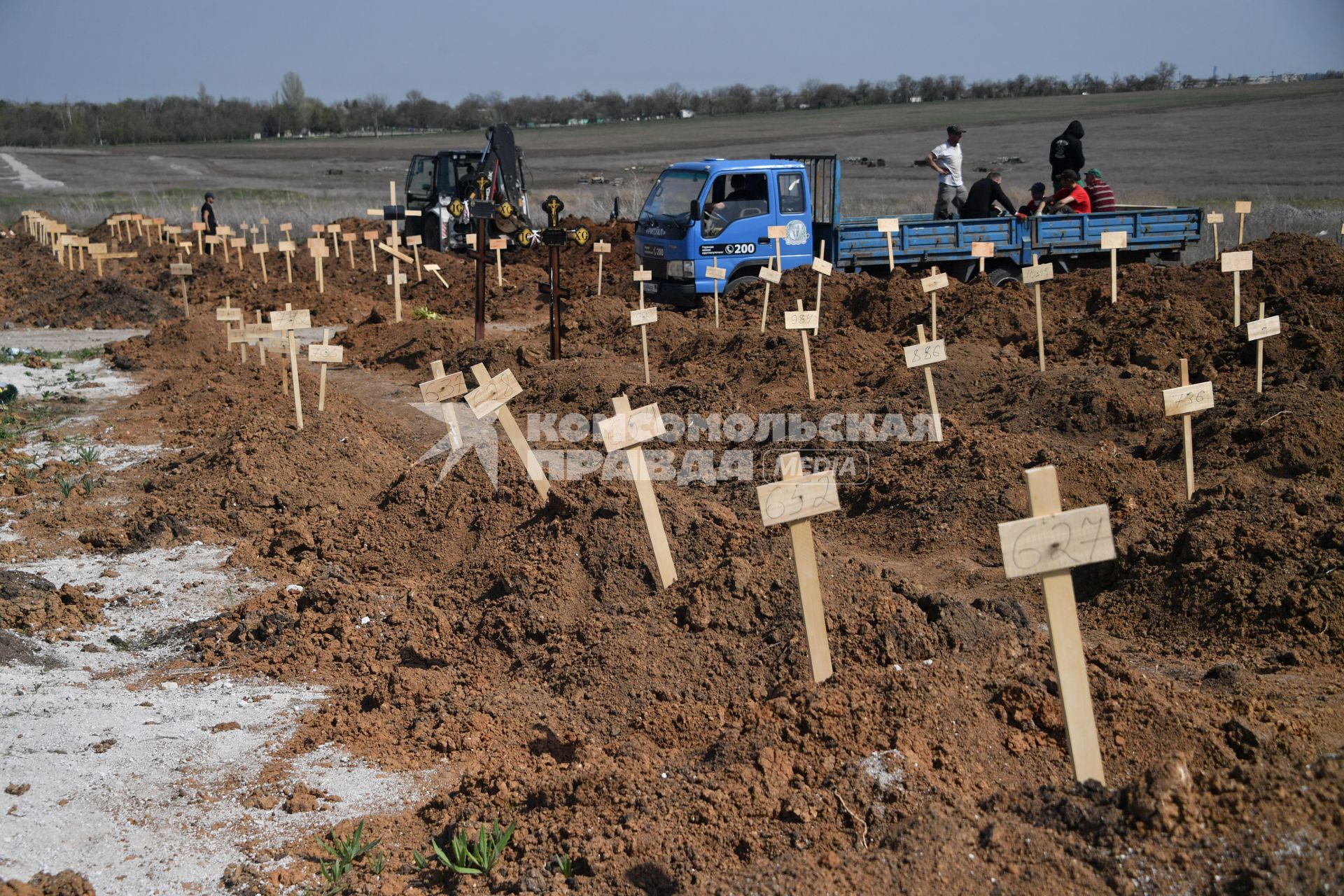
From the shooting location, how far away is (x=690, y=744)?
4148 mm

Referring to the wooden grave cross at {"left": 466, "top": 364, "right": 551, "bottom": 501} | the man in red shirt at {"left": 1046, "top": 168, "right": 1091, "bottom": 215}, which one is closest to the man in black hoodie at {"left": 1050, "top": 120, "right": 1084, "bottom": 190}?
the man in red shirt at {"left": 1046, "top": 168, "right": 1091, "bottom": 215}

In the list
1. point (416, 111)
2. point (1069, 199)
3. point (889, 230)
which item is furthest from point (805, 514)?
point (416, 111)

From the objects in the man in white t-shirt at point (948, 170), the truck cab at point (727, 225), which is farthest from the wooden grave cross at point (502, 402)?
the man in white t-shirt at point (948, 170)

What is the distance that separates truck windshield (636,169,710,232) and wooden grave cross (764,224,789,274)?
1058 mm

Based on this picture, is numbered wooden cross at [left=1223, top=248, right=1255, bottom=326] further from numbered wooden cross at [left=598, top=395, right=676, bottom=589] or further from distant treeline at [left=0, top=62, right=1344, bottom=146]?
distant treeline at [left=0, top=62, right=1344, bottom=146]

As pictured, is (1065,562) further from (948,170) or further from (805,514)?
(948,170)

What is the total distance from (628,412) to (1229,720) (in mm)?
2829

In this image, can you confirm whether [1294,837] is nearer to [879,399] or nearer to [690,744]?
[690,744]

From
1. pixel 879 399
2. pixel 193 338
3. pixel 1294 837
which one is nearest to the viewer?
pixel 1294 837

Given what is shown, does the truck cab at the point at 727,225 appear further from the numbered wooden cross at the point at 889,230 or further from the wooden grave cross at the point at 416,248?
the wooden grave cross at the point at 416,248

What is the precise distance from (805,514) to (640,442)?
53.5 inches

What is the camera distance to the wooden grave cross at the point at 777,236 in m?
13.2

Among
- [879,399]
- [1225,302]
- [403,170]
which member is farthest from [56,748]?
[403,170]

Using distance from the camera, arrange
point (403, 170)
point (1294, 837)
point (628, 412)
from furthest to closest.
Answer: point (403, 170)
point (628, 412)
point (1294, 837)
